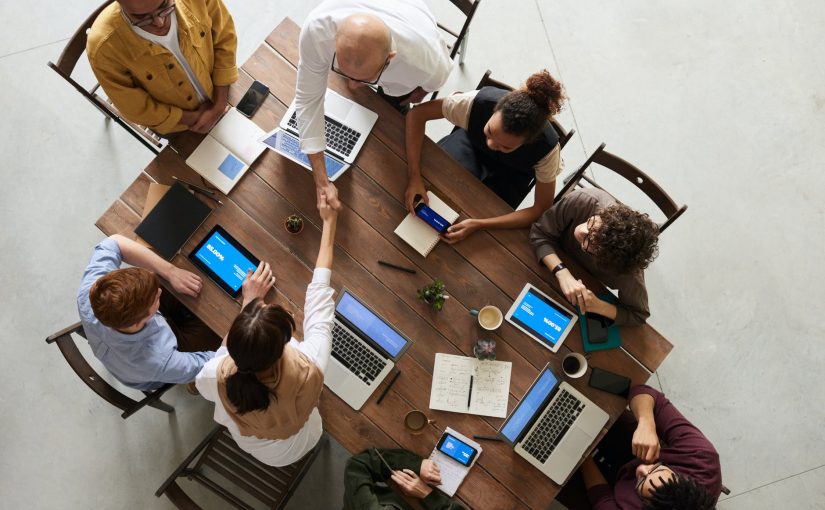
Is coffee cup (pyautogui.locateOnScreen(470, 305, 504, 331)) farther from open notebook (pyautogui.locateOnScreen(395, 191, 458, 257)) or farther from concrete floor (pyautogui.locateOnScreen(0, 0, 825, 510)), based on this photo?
concrete floor (pyautogui.locateOnScreen(0, 0, 825, 510))

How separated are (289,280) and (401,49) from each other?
40.1 inches

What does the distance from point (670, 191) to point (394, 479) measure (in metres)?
2.44

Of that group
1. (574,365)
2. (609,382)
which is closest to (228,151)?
(574,365)

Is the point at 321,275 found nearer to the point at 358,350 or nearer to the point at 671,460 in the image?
the point at 358,350

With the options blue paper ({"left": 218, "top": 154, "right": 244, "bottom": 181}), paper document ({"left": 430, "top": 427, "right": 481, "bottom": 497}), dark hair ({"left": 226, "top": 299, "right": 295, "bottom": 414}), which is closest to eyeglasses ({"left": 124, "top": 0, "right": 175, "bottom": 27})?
blue paper ({"left": 218, "top": 154, "right": 244, "bottom": 181})

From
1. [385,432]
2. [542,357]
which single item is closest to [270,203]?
[385,432]

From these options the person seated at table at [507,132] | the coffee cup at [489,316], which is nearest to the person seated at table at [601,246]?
the person seated at table at [507,132]

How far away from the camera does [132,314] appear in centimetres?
192

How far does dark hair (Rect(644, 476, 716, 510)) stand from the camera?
6.29ft

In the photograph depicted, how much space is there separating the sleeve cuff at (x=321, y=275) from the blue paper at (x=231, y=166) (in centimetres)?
57

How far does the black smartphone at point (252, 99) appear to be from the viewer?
239cm

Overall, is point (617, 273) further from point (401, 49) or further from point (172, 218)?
point (172, 218)

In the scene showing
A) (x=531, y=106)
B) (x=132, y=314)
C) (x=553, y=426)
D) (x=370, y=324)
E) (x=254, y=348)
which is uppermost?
(x=531, y=106)

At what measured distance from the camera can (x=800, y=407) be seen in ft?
10.4
